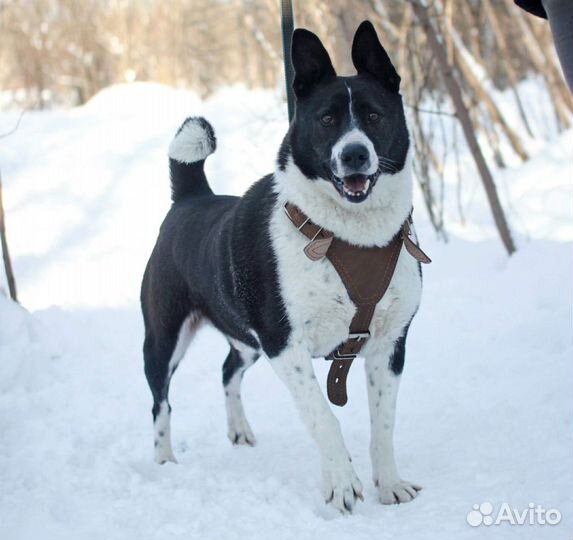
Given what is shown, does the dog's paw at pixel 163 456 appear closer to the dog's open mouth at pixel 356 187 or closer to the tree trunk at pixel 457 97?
the dog's open mouth at pixel 356 187

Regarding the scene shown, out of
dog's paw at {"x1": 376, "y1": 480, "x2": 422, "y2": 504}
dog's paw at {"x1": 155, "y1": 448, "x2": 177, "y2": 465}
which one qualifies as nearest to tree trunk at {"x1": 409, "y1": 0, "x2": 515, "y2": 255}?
dog's paw at {"x1": 155, "y1": 448, "x2": 177, "y2": 465}

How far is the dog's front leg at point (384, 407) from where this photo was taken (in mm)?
2893

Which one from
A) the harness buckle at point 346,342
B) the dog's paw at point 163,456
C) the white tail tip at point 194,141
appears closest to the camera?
the harness buckle at point 346,342

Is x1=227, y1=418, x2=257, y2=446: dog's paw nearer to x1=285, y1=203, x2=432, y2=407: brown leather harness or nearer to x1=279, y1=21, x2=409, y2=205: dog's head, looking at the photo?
x1=285, y1=203, x2=432, y2=407: brown leather harness

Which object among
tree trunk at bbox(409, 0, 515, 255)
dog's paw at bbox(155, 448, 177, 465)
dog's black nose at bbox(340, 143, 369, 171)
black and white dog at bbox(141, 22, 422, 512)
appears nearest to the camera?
dog's black nose at bbox(340, 143, 369, 171)

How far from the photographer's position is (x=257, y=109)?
38.9 ft

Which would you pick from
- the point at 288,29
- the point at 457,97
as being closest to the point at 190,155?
the point at 288,29

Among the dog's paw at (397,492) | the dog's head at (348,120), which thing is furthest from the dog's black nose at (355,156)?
the dog's paw at (397,492)

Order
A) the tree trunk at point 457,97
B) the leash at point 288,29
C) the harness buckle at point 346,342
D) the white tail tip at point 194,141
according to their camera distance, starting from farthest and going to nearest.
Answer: the tree trunk at point 457,97
the white tail tip at point 194,141
the leash at point 288,29
the harness buckle at point 346,342

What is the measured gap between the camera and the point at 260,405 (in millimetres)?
4355

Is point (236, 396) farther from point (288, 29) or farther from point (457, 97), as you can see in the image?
point (457, 97)

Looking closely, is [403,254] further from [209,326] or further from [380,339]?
[209,326]

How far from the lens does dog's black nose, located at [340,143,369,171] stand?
2.58 metres

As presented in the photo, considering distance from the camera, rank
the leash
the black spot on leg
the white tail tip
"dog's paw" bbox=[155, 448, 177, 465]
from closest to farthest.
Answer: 1. the black spot on leg
2. "dog's paw" bbox=[155, 448, 177, 465]
3. the leash
4. the white tail tip
